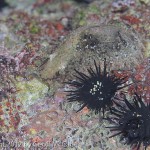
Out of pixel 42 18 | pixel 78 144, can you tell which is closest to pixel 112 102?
pixel 78 144

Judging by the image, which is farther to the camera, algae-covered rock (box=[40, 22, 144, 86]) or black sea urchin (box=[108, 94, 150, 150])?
algae-covered rock (box=[40, 22, 144, 86])

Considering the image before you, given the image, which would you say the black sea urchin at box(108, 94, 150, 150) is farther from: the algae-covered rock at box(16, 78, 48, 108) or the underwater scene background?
the algae-covered rock at box(16, 78, 48, 108)

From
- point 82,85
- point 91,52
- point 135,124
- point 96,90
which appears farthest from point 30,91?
point 135,124

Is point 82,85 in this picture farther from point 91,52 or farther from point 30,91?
point 30,91

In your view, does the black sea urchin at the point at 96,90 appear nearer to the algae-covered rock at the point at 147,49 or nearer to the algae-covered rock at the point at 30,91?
the algae-covered rock at the point at 30,91

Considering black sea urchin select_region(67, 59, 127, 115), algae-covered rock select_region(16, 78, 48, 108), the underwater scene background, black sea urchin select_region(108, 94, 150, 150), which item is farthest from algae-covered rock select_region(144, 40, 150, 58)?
algae-covered rock select_region(16, 78, 48, 108)
